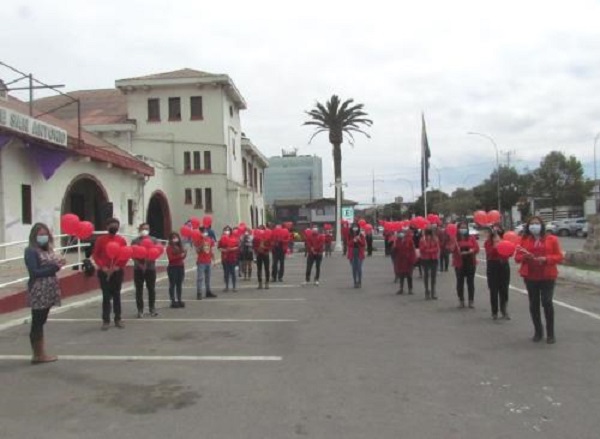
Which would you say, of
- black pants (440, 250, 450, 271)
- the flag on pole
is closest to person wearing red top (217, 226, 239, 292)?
black pants (440, 250, 450, 271)

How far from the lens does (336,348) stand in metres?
8.62

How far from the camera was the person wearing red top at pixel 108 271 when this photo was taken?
33.5 feet

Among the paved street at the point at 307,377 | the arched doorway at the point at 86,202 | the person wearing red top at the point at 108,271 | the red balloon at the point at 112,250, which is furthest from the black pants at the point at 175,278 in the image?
the arched doorway at the point at 86,202

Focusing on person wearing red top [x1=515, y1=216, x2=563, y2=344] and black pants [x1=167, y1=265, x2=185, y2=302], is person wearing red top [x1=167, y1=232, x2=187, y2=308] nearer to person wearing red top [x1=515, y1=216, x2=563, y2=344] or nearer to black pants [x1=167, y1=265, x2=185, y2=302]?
black pants [x1=167, y1=265, x2=185, y2=302]

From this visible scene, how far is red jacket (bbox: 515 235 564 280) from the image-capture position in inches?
349

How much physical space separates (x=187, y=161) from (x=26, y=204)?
21398 millimetres

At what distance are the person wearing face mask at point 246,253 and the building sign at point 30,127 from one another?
237 inches

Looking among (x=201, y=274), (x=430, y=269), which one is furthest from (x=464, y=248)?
(x=201, y=274)

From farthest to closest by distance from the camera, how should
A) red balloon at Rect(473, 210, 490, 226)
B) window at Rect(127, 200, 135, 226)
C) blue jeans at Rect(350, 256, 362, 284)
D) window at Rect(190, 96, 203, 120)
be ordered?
1. window at Rect(190, 96, 203, 120)
2. window at Rect(127, 200, 135, 226)
3. blue jeans at Rect(350, 256, 362, 284)
4. red balloon at Rect(473, 210, 490, 226)

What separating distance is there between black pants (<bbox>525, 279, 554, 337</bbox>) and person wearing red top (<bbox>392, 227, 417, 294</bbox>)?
6.05 m

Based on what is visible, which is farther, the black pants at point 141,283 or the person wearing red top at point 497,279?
the black pants at point 141,283

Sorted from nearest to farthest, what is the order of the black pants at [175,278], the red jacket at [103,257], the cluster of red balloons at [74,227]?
the red jacket at [103,257], the cluster of red balloons at [74,227], the black pants at [175,278]

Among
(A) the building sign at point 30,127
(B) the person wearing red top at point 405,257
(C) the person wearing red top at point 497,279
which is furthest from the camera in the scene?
(A) the building sign at point 30,127

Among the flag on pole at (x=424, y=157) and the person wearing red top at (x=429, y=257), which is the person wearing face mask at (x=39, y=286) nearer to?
the person wearing red top at (x=429, y=257)
